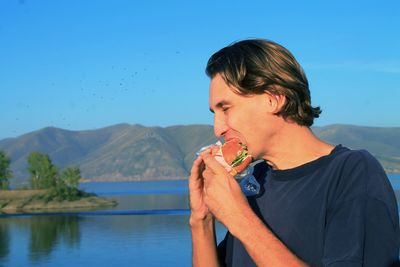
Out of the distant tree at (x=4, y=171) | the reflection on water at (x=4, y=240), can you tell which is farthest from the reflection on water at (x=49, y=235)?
the distant tree at (x=4, y=171)

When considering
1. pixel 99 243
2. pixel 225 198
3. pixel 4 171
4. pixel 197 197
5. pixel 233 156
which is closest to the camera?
pixel 225 198

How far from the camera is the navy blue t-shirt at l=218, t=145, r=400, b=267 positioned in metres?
1.99

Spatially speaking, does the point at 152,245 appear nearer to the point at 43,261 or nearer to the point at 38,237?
the point at 43,261

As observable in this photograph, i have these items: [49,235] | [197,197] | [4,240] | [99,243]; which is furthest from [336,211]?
[49,235]

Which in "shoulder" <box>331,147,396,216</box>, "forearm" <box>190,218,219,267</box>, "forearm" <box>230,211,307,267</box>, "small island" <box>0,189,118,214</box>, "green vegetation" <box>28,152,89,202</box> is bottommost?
"small island" <box>0,189,118,214</box>

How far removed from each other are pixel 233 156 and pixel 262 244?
441 millimetres

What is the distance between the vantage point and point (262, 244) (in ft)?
6.81

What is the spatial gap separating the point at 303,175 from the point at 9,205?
386 feet

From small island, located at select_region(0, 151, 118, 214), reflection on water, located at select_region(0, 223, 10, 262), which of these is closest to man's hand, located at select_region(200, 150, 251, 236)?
reflection on water, located at select_region(0, 223, 10, 262)

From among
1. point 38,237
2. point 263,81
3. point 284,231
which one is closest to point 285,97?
point 263,81

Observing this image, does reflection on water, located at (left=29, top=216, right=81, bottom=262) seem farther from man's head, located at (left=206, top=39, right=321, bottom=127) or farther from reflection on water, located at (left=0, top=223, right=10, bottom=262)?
man's head, located at (left=206, top=39, right=321, bottom=127)

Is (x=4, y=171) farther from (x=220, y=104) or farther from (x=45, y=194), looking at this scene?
(x=220, y=104)

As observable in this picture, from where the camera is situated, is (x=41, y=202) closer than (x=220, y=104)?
No

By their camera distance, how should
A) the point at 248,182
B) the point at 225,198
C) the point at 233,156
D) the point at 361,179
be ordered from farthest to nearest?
the point at 248,182, the point at 233,156, the point at 225,198, the point at 361,179
